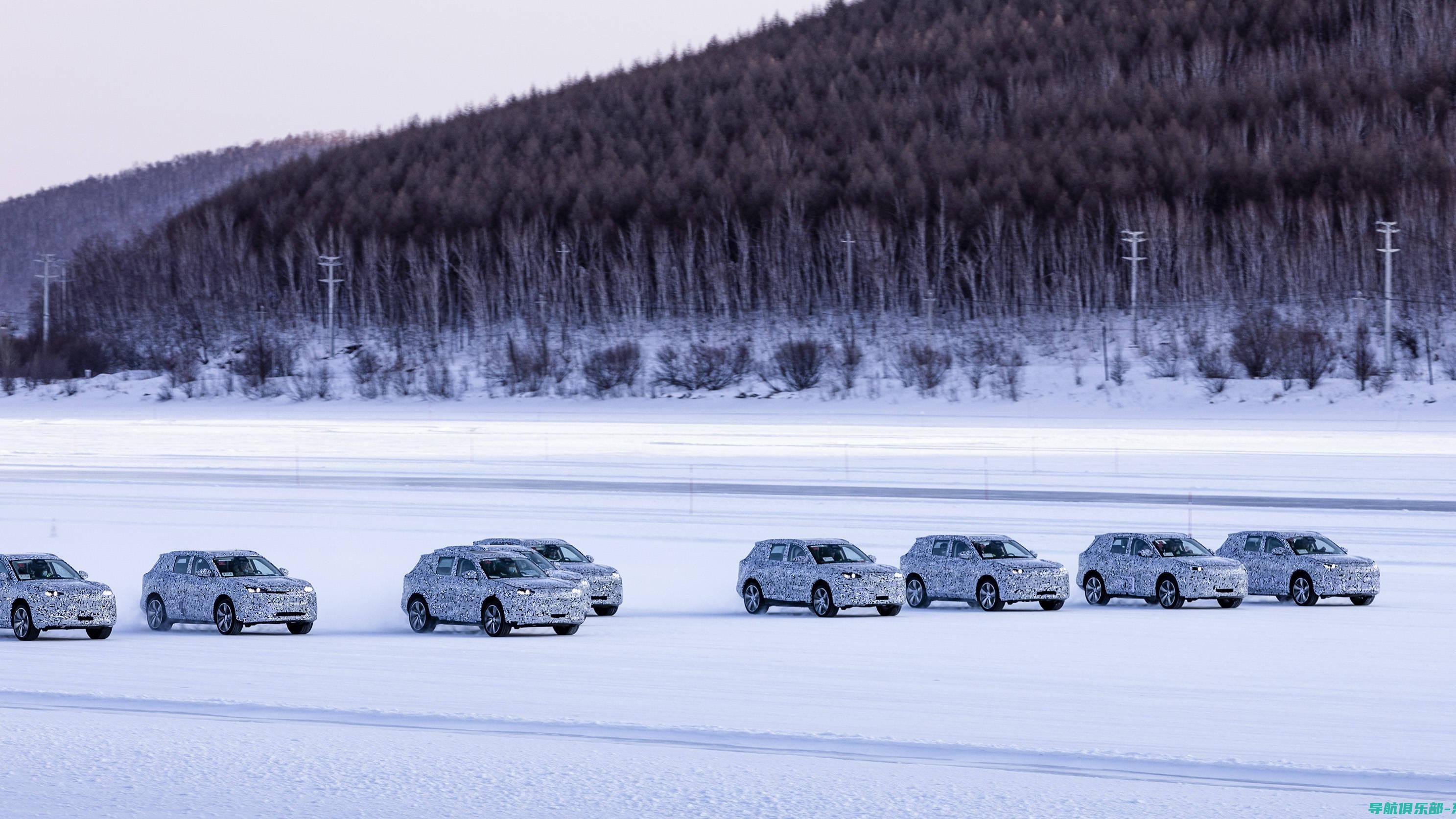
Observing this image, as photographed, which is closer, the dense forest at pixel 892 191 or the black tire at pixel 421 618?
the black tire at pixel 421 618

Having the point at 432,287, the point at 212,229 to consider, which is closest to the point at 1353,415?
the point at 432,287

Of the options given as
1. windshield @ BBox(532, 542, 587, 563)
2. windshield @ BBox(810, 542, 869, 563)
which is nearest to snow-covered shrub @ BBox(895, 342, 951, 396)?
windshield @ BBox(532, 542, 587, 563)

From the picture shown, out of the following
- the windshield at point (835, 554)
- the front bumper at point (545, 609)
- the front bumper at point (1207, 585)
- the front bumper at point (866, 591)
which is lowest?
the front bumper at point (1207, 585)

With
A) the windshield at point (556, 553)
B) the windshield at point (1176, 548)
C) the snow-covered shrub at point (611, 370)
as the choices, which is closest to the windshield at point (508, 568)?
the windshield at point (556, 553)

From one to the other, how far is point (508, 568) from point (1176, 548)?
37.8 ft

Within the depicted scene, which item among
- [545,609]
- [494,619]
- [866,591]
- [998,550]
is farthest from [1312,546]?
[494,619]

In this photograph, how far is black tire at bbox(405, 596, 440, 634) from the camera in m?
25.3

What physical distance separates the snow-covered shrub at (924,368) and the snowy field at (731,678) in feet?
104

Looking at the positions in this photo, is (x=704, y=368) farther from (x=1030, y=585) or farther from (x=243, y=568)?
(x=243, y=568)

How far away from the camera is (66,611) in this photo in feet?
78.2

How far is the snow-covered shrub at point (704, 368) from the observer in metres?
91.2

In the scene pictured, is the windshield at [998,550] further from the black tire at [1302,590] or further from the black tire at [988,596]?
the black tire at [1302,590]

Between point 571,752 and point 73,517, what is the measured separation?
34512 millimetres

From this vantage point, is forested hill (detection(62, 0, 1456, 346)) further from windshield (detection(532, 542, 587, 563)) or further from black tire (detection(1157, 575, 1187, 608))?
windshield (detection(532, 542, 587, 563))
